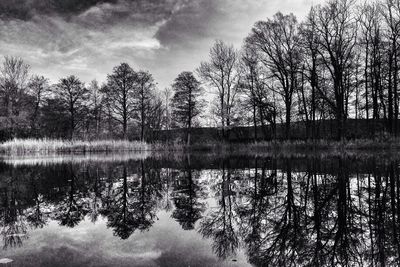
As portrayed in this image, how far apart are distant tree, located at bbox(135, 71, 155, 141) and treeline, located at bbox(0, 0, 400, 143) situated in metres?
0.14

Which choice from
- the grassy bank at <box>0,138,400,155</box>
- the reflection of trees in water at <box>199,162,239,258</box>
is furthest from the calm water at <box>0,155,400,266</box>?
the grassy bank at <box>0,138,400,155</box>

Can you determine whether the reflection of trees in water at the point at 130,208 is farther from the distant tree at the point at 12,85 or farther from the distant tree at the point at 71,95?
the distant tree at the point at 71,95

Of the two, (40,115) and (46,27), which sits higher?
(46,27)

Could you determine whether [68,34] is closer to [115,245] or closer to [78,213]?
[78,213]

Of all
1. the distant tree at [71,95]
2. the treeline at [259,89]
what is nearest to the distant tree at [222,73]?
the treeline at [259,89]

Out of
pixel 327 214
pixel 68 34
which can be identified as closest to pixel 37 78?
pixel 68 34

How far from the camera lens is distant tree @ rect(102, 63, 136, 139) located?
121 feet

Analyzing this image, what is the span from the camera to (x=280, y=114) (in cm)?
3341

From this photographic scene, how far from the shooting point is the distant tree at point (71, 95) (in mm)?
38312

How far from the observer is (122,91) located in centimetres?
3691

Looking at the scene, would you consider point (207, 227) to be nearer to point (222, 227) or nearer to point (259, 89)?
point (222, 227)

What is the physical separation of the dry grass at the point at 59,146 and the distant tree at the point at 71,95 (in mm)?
15083

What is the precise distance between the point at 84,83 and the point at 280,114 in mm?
27525

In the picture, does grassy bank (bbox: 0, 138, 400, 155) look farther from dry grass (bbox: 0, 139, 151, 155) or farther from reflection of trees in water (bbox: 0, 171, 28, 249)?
reflection of trees in water (bbox: 0, 171, 28, 249)
